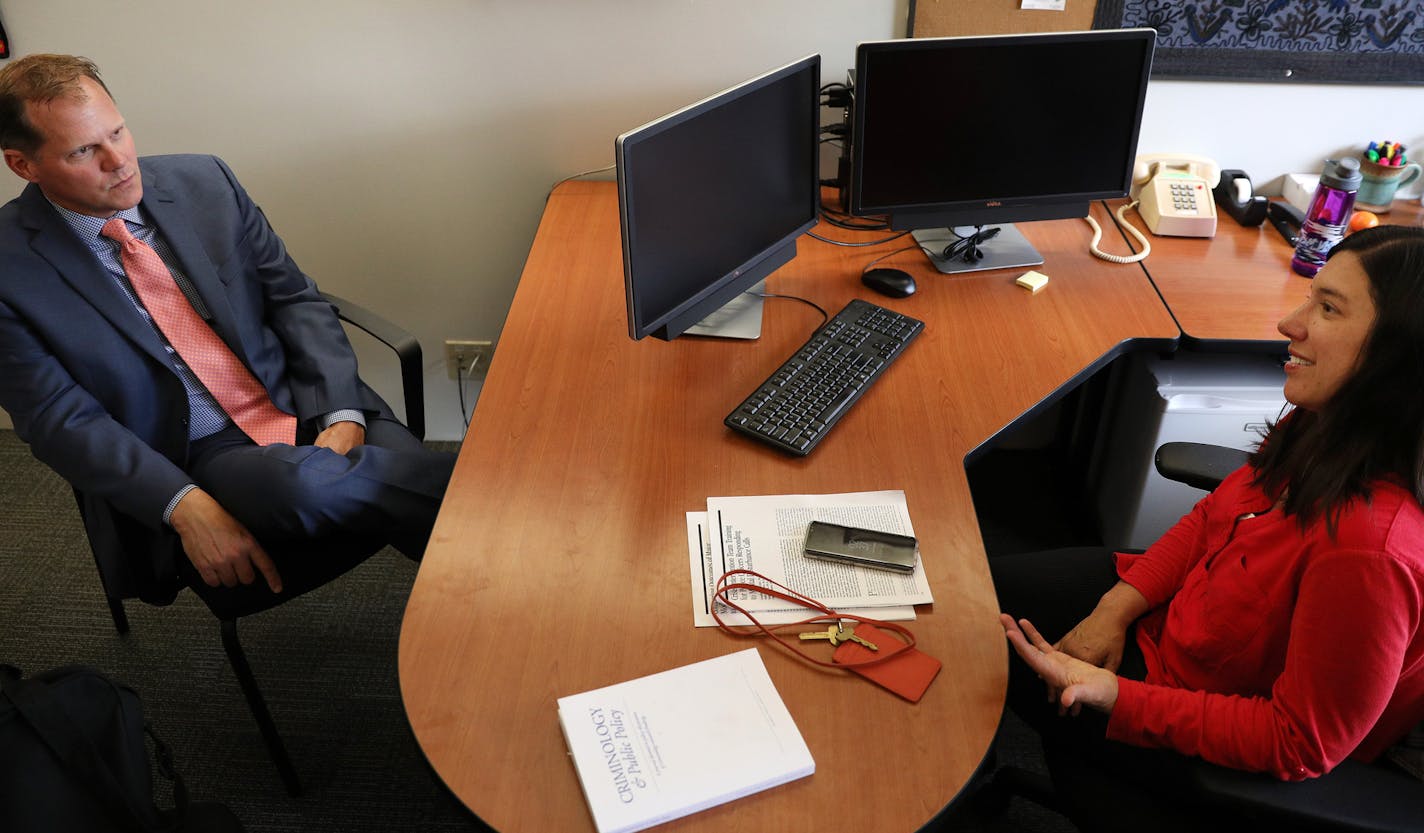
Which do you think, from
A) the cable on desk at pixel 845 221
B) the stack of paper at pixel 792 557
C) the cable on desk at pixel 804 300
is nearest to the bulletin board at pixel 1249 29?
the cable on desk at pixel 845 221

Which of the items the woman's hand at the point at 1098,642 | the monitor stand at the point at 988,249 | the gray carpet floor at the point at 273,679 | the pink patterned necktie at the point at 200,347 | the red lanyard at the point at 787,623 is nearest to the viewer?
the red lanyard at the point at 787,623

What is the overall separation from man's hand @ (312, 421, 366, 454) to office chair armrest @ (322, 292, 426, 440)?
0.10 m

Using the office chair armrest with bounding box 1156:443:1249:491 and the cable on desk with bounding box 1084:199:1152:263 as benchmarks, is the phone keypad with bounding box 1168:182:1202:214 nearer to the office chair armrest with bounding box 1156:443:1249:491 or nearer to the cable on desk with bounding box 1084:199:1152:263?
the cable on desk with bounding box 1084:199:1152:263

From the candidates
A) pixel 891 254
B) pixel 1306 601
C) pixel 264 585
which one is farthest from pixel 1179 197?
pixel 264 585

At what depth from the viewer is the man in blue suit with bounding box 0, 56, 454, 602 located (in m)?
1.72

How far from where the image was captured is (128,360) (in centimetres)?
183

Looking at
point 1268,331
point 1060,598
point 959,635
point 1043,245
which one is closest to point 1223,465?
point 1060,598

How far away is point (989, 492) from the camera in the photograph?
2709 mm

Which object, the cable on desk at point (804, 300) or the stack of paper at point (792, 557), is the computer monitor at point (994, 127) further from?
the stack of paper at point (792, 557)

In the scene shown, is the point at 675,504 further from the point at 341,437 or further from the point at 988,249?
the point at 988,249

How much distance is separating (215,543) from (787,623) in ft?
3.43

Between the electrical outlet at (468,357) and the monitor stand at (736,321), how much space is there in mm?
1002

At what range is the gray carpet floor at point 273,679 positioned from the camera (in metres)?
1.97

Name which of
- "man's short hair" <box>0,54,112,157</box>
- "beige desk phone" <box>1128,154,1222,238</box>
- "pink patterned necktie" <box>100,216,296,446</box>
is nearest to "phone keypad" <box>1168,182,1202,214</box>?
"beige desk phone" <box>1128,154,1222,238</box>
